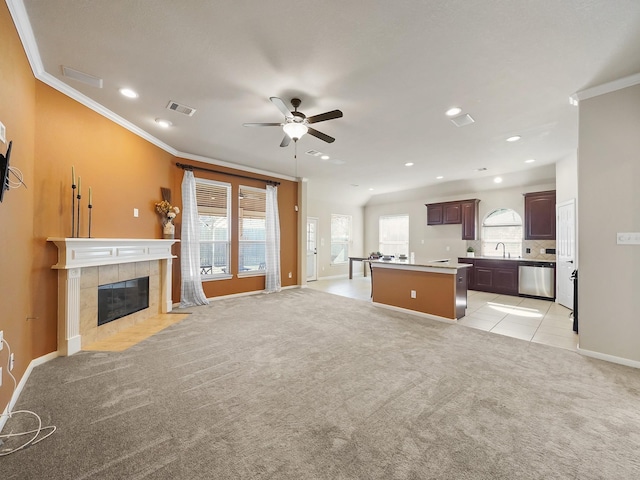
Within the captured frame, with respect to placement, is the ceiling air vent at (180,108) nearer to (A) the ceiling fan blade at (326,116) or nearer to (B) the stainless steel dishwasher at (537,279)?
(A) the ceiling fan blade at (326,116)

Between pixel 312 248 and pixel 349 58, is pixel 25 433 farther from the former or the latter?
pixel 312 248

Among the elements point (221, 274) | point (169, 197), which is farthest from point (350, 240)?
point (169, 197)

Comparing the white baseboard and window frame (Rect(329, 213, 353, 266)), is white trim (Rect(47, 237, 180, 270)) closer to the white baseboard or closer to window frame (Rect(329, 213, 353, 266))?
the white baseboard

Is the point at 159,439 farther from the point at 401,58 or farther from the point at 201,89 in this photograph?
the point at 401,58

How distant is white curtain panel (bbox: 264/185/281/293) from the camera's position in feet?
20.2

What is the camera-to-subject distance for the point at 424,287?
4.41 metres

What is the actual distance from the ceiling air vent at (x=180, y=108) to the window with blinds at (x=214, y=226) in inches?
78.3

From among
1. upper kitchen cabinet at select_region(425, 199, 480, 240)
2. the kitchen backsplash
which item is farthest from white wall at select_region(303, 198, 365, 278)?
the kitchen backsplash

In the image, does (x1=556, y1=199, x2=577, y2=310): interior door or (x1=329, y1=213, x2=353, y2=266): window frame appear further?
(x1=329, y1=213, x2=353, y2=266): window frame

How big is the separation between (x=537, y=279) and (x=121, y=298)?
7862 millimetres

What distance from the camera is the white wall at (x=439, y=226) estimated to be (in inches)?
256

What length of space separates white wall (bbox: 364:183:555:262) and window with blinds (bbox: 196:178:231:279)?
14.8 ft

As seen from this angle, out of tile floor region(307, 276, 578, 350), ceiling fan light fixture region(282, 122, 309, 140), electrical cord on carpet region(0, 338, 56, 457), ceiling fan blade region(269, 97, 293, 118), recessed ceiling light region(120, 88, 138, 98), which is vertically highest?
recessed ceiling light region(120, 88, 138, 98)

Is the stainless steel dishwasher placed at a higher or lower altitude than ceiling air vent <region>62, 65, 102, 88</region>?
lower
